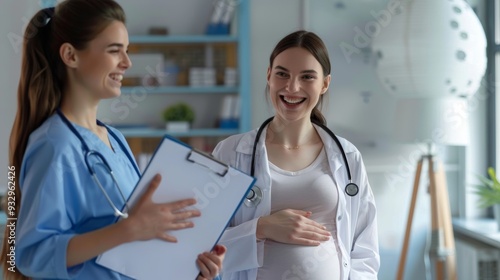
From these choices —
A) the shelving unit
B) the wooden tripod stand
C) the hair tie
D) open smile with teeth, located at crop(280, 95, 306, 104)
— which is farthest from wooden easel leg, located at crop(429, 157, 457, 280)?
the hair tie

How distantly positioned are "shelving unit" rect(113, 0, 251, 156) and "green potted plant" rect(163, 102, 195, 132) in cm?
4

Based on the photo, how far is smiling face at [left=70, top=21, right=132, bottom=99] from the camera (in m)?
1.18

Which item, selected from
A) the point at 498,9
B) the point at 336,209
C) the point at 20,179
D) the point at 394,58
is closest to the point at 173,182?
the point at 20,179

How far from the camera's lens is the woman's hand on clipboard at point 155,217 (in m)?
1.13

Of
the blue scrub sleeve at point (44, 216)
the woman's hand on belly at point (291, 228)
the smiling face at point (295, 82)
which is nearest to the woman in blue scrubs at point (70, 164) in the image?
the blue scrub sleeve at point (44, 216)

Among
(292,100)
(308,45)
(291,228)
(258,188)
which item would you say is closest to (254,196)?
(258,188)

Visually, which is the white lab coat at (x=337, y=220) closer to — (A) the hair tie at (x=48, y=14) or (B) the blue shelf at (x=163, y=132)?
(A) the hair tie at (x=48, y=14)

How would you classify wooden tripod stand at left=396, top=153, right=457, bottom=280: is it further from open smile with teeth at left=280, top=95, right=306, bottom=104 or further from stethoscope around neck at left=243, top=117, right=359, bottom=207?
open smile with teeth at left=280, top=95, right=306, bottom=104

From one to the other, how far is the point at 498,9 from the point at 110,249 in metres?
3.56

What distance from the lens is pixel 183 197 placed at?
1.19 m

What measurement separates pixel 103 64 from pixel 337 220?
0.76 m

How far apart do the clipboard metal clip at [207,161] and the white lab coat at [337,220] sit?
430 millimetres

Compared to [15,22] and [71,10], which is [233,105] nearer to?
[15,22]

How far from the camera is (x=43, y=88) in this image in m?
1.18
